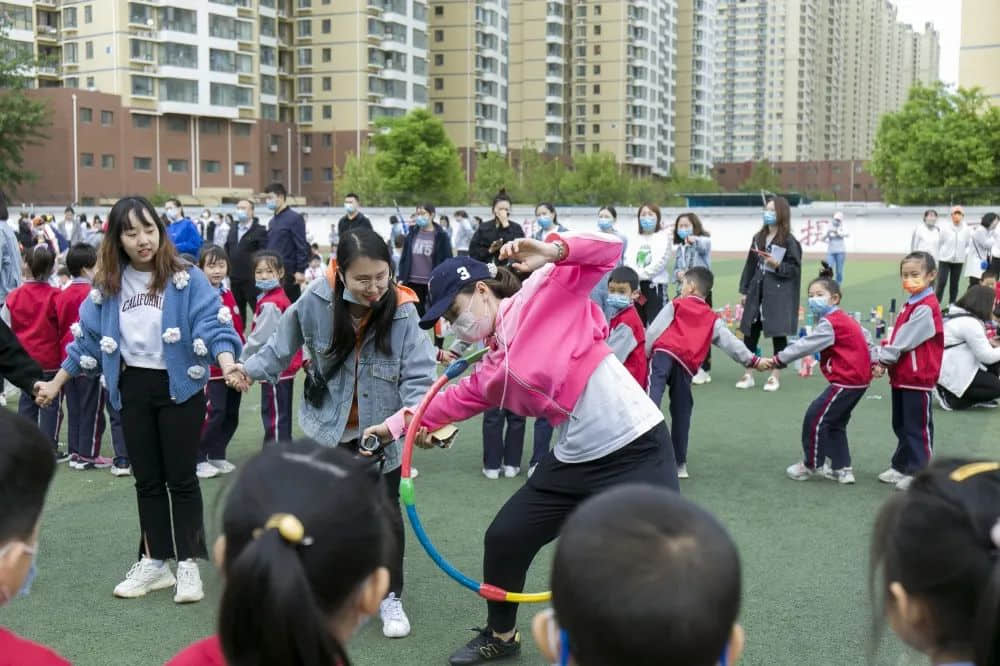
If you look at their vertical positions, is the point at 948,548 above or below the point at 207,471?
above

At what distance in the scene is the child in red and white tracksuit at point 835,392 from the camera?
714 centimetres

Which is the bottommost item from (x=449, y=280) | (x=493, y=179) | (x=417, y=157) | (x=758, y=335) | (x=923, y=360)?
(x=758, y=335)

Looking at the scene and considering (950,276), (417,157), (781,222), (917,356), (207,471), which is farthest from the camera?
(417,157)

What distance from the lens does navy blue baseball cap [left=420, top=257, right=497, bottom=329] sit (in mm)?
4070

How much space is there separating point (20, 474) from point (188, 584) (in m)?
3.22

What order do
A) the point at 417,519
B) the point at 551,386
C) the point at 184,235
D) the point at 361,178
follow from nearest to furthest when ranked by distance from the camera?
the point at 551,386 < the point at 417,519 < the point at 184,235 < the point at 361,178

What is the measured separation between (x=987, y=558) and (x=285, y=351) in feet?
11.0

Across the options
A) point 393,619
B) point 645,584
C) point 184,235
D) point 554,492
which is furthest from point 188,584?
point 184,235

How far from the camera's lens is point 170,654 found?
14.4 ft

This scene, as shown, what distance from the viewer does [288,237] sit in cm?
1248

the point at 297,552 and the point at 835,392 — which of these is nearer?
the point at 297,552

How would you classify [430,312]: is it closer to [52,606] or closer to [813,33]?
A: [52,606]

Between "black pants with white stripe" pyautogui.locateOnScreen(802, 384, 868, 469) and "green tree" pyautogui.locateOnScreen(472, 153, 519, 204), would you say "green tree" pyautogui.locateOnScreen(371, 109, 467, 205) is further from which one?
"black pants with white stripe" pyautogui.locateOnScreen(802, 384, 868, 469)

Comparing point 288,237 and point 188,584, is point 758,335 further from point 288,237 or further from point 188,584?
point 188,584
